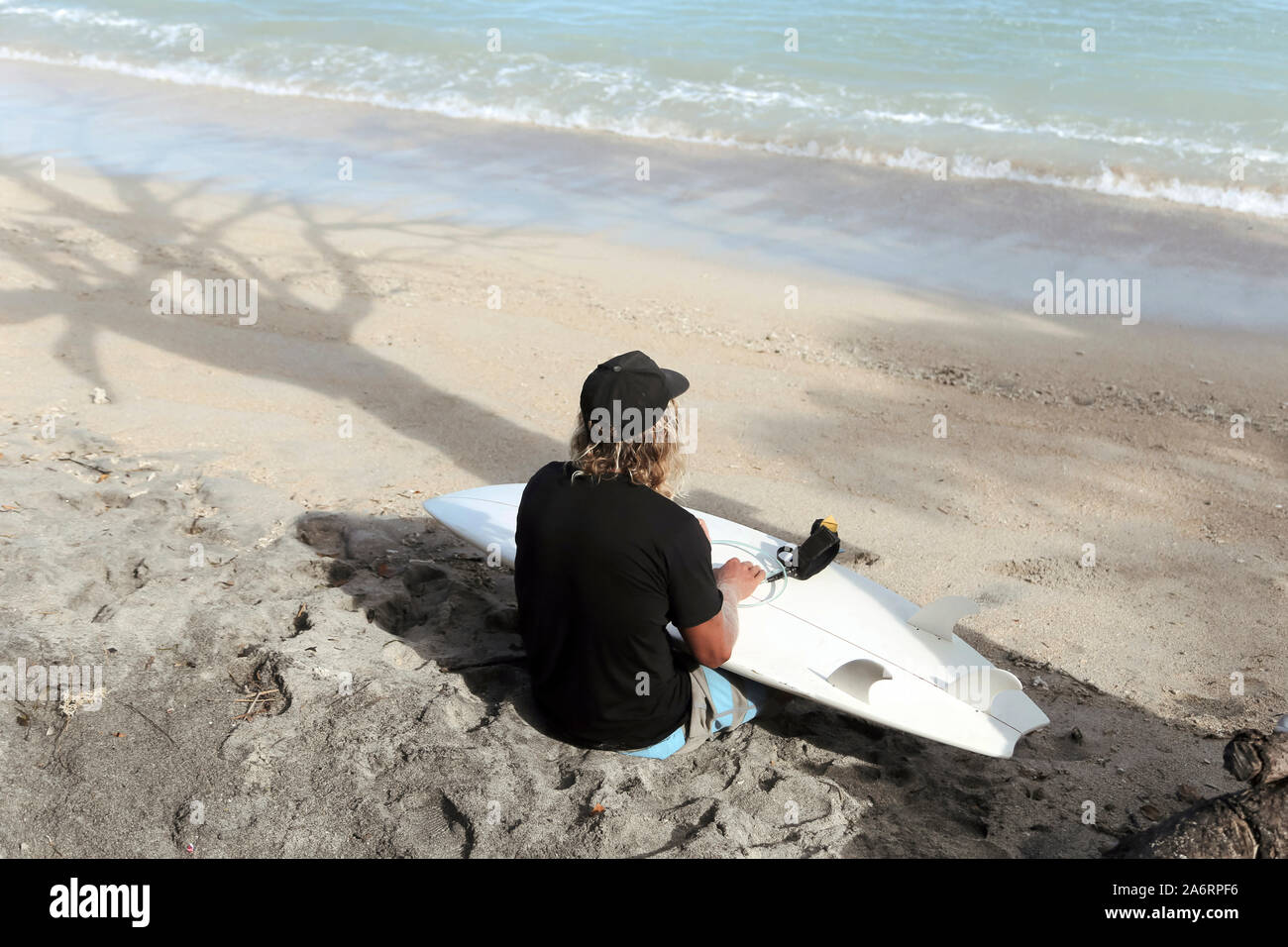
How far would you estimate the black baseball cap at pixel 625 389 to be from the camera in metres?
2.78

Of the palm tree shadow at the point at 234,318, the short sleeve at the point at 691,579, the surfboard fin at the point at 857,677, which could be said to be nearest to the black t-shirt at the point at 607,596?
the short sleeve at the point at 691,579

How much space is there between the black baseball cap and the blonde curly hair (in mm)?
48

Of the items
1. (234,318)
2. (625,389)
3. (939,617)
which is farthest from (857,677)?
(234,318)

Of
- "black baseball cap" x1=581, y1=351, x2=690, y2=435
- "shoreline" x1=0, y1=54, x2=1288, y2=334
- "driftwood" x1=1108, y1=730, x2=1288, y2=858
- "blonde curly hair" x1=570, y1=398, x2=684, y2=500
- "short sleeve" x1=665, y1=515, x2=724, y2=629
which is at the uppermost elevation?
"shoreline" x1=0, y1=54, x2=1288, y2=334

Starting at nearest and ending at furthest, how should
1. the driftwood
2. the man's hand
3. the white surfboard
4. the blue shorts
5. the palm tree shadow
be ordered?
the driftwood, the blue shorts, the man's hand, the white surfboard, the palm tree shadow

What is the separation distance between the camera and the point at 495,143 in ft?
42.7

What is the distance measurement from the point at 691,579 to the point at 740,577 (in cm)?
58

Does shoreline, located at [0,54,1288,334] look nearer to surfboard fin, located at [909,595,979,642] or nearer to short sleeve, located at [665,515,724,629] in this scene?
surfboard fin, located at [909,595,979,642]

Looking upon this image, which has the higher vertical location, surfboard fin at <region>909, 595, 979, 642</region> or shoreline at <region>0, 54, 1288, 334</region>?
shoreline at <region>0, 54, 1288, 334</region>

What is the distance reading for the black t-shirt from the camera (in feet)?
9.07

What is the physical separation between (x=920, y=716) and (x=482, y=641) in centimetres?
158

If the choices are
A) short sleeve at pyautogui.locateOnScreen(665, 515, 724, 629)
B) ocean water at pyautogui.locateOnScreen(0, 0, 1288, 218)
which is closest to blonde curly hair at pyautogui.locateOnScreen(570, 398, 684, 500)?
short sleeve at pyautogui.locateOnScreen(665, 515, 724, 629)
